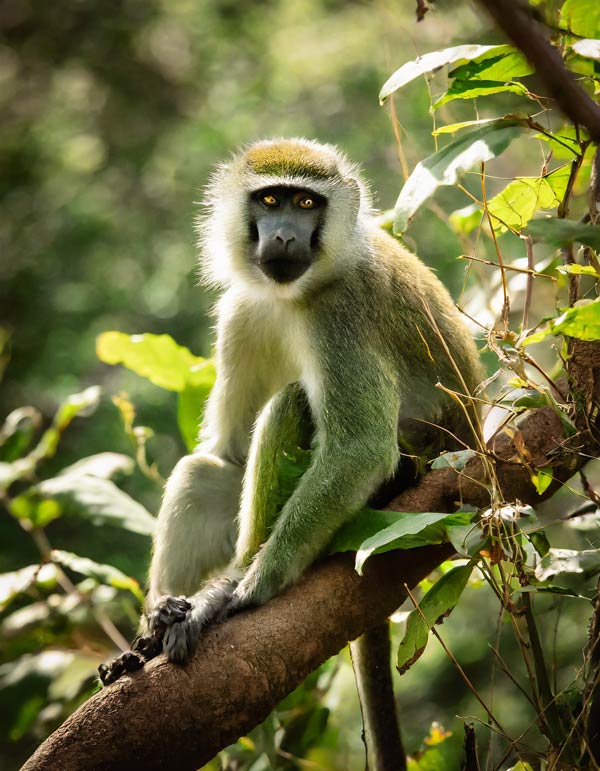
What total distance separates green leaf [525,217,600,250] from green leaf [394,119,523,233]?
37 centimetres

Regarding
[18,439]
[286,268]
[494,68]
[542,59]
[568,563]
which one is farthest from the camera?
[18,439]

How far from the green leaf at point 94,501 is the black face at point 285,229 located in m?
1.55

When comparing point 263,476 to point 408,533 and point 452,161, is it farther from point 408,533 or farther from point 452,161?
point 452,161

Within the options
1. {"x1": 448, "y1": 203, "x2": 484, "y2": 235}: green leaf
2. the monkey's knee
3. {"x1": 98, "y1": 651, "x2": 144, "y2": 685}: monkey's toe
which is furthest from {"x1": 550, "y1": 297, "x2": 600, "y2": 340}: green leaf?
the monkey's knee

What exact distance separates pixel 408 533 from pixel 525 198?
5.07 feet

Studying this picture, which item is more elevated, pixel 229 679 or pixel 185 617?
pixel 185 617

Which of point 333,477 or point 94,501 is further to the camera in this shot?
point 94,501

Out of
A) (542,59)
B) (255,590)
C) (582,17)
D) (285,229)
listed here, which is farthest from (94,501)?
(542,59)

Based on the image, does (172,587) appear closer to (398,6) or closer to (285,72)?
(398,6)

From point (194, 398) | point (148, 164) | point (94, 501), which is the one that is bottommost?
point (94, 501)

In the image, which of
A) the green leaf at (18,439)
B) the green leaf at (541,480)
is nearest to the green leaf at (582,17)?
the green leaf at (541,480)

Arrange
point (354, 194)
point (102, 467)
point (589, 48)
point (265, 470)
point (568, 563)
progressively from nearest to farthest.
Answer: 1. point (589, 48)
2. point (568, 563)
3. point (265, 470)
4. point (354, 194)
5. point (102, 467)

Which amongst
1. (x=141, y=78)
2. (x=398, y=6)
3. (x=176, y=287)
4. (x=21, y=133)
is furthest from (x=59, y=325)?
(x=398, y=6)

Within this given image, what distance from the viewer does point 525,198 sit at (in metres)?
3.57
